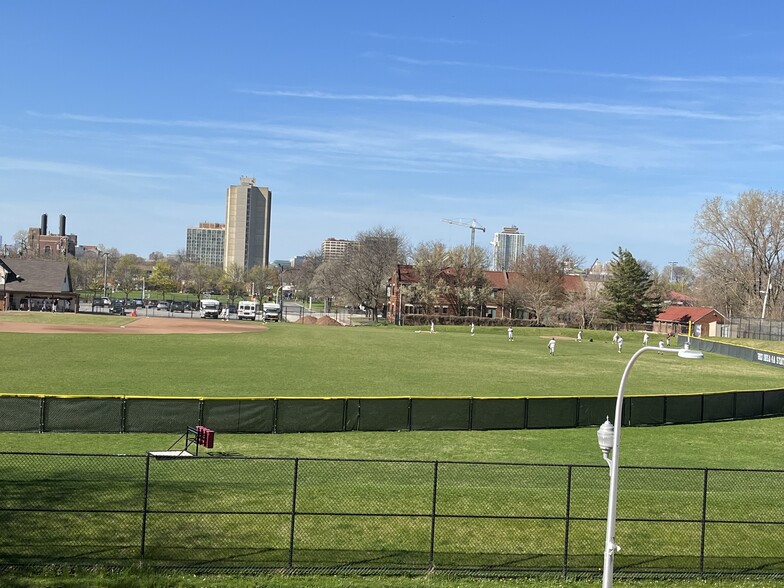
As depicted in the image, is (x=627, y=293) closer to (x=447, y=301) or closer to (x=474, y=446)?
(x=447, y=301)

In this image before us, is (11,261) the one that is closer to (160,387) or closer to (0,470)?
(160,387)

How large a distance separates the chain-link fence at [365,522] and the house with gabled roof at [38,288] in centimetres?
8081

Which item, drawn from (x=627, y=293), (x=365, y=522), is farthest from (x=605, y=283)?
(x=365, y=522)

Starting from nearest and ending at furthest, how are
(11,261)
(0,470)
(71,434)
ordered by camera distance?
(0,470)
(71,434)
(11,261)

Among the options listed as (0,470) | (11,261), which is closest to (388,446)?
(0,470)

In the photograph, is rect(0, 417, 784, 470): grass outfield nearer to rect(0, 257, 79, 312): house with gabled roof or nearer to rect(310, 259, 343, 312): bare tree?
rect(0, 257, 79, 312): house with gabled roof

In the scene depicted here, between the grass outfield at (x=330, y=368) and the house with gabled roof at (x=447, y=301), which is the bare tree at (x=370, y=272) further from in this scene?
the grass outfield at (x=330, y=368)

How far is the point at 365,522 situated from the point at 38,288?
3569 inches

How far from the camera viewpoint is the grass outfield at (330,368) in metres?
37.6

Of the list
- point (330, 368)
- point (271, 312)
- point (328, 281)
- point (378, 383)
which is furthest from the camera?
point (328, 281)

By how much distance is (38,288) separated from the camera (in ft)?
315

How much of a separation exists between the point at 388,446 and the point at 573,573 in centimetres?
1298

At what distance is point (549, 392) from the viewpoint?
4072cm

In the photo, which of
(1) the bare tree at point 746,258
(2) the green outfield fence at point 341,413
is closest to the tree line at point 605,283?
(1) the bare tree at point 746,258
